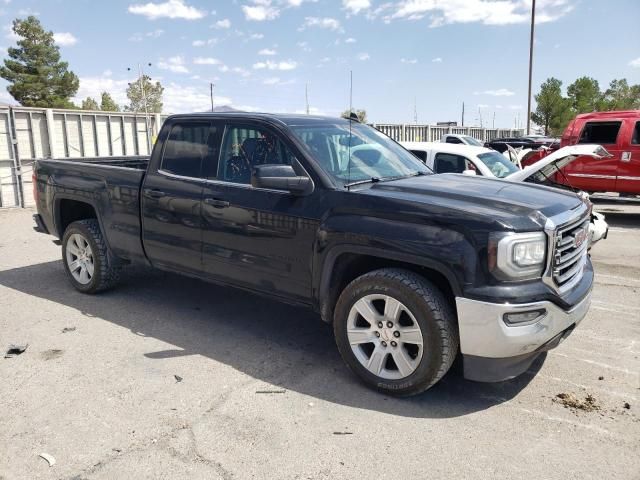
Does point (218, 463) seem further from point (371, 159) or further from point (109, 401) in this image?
point (371, 159)

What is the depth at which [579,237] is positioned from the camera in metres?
3.58

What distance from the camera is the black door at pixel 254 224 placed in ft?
12.5

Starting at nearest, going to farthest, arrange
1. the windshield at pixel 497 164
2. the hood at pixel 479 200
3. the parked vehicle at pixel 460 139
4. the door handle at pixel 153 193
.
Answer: the hood at pixel 479 200, the door handle at pixel 153 193, the windshield at pixel 497 164, the parked vehicle at pixel 460 139

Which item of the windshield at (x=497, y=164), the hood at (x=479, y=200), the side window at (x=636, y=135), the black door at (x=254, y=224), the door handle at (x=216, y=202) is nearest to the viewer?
the hood at (x=479, y=200)

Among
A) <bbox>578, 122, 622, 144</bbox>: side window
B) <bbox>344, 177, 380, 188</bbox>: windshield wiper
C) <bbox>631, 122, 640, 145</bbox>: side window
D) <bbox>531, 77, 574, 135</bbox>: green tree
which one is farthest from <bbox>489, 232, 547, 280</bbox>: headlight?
<bbox>531, 77, 574, 135</bbox>: green tree

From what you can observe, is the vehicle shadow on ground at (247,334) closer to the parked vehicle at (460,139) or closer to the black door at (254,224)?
the black door at (254,224)

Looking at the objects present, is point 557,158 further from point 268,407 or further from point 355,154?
point 268,407

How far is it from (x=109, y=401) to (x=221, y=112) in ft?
8.25

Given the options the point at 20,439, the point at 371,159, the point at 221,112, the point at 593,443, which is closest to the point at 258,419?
the point at 20,439

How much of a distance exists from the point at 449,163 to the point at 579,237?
483cm

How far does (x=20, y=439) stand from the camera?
118 inches

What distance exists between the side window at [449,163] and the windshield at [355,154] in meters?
3.57

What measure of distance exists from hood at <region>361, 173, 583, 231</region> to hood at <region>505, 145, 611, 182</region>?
219 centimetres

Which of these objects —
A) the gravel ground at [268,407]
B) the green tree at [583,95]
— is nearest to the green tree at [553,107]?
the green tree at [583,95]
